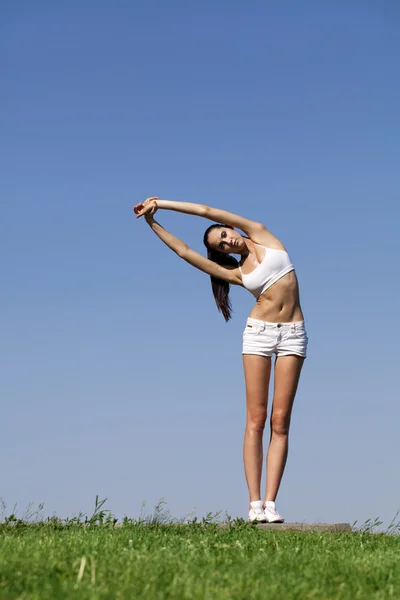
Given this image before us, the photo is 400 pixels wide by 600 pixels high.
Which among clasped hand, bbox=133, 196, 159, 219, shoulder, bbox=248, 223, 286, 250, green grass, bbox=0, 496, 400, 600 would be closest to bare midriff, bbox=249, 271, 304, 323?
shoulder, bbox=248, 223, 286, 250

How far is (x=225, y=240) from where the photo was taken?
31.8 feet

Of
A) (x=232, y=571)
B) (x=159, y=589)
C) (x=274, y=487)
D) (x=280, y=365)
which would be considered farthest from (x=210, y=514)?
(x=159, y=589)

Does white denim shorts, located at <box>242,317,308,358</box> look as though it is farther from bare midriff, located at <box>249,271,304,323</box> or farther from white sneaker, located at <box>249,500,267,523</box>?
white sneaker, located at <box>249,500,267,523</box>

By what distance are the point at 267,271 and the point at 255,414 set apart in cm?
174

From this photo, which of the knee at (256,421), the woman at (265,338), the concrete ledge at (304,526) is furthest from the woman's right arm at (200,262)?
the concrete ledge at (304,526)

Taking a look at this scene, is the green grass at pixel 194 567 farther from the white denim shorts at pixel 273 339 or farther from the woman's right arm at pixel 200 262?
the woman's right arm at pixel 200 262

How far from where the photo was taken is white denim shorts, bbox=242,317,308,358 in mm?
9453

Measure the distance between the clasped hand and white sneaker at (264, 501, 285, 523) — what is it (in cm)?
388

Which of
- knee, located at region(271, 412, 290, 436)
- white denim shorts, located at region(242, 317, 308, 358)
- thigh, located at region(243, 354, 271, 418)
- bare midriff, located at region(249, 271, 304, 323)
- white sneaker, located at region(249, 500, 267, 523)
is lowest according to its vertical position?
white sneaker, located at region(249, 500, 267, 523)

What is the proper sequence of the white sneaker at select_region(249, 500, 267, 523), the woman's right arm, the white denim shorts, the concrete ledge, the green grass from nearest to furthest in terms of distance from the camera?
the green grass, the concrete ledge, the white sneaker at select_region(249, 500, 267, 523), the white denim shorts, the woman's right arm

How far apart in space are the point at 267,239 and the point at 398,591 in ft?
18.4

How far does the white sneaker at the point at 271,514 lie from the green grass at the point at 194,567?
67.2 inches

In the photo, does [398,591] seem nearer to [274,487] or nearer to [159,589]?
[159,589]

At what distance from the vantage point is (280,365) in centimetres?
951
